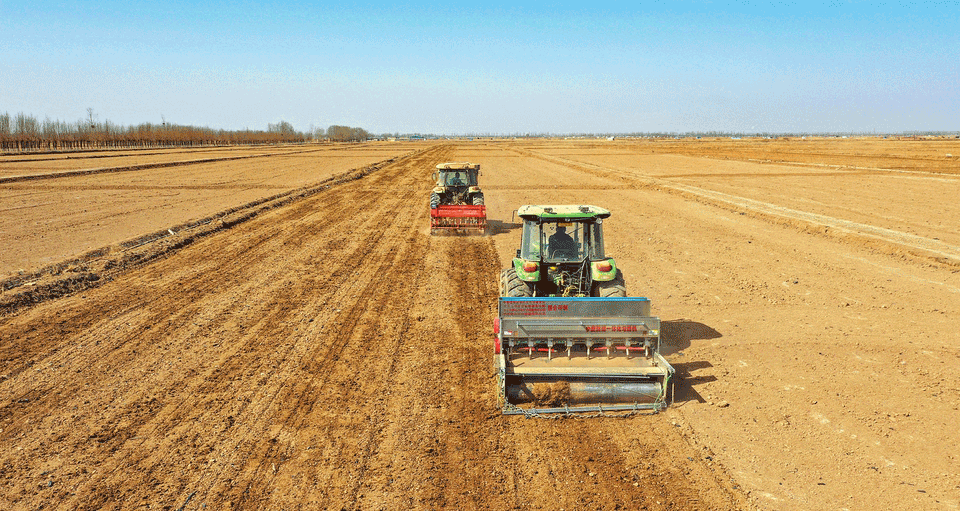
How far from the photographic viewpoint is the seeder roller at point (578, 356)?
644 centimetres

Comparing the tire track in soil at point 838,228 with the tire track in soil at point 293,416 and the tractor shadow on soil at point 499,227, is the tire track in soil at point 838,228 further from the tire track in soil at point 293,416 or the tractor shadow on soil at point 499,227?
the tire track in soil at point 293,416

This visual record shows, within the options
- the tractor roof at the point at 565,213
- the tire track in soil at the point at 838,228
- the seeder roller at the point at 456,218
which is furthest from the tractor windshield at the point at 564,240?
the tire track in soil at the point at 838,228

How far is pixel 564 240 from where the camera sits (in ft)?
27.9

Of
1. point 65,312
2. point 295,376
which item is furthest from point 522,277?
point 65,312

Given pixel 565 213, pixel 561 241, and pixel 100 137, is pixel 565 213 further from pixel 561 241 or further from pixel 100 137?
pixel 100 137

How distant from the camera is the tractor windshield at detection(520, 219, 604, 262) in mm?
8367

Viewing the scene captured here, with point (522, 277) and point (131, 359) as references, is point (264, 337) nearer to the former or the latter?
point (131, 359)

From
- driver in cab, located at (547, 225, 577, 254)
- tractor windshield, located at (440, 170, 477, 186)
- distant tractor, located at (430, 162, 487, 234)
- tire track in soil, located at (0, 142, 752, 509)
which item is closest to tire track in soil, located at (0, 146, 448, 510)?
tire track in soil, located at (0, 142, 752, 509)

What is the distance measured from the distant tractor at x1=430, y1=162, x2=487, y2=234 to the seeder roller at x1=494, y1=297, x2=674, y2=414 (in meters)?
10.5

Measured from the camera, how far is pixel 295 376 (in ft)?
24.4

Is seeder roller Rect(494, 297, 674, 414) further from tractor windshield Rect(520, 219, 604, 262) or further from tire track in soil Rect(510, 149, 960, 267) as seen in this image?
tire track in soil Rect(510, 149, 960, 267)

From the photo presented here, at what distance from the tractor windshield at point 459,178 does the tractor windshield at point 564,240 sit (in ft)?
39.2

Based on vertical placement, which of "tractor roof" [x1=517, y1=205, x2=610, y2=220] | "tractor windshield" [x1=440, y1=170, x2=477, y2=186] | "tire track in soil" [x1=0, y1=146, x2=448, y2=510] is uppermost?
"tractor windshield" [x1=440, y1=170, x2=477, y2=186]

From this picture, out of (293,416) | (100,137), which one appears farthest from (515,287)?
(100,137)
